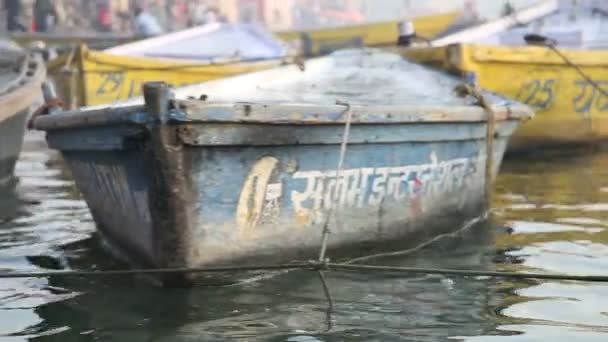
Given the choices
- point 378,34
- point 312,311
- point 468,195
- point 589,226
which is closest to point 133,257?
point 312,311

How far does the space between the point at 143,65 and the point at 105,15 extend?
15870mm

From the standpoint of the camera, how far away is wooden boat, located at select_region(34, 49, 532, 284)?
373cm

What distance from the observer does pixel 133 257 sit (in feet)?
14.6

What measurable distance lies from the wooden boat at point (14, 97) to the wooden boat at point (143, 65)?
6.08ft

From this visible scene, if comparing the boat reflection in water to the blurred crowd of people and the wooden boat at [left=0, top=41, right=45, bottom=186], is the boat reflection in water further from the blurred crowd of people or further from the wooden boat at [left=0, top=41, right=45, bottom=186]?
the blurred crowd of people

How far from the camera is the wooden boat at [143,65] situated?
1114cm

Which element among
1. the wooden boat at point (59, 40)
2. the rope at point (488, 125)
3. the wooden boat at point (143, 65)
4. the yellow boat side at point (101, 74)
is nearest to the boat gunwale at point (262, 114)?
the rope at point (488, 125)

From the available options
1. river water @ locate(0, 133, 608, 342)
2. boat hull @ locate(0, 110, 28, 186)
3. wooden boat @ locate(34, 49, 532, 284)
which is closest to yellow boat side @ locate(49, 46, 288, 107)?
boat hull @ locate(0, 110, 28, 186)

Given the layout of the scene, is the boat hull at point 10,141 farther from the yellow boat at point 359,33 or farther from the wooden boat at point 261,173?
the yellow boat at point 359,33

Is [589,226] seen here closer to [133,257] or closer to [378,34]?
[133,257]

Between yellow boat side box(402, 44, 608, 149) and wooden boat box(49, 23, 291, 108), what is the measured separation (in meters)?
2.52

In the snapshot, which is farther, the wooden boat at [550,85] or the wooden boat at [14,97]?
the wooden boat at [550,85]

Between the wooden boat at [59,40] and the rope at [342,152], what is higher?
the wooden boat at [59,40]

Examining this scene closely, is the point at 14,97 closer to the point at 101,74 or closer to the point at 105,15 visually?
the point at 101,74
